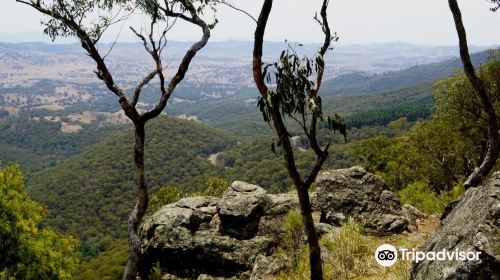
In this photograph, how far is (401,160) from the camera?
53.4 m

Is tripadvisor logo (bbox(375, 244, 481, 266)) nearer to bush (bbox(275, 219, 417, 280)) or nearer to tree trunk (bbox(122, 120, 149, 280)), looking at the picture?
bush (bbox(275, 219, 417, 280))

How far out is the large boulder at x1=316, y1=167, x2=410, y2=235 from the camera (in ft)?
61.8

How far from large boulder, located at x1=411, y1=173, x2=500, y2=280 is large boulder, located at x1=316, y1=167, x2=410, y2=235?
8510 millimetres

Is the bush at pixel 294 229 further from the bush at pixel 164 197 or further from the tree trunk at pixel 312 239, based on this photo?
the bush at pixel 164 197

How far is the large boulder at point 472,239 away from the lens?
25.4 feet

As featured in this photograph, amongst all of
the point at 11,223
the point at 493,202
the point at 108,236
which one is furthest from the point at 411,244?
the point at 108,236

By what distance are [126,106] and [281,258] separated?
8.04 meters

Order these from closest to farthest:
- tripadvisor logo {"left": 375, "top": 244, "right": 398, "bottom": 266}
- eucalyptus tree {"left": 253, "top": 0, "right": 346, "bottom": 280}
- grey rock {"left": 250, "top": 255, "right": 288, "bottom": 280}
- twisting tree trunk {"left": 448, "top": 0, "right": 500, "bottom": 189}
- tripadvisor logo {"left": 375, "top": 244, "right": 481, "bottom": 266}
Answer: tripadvisor logo {"left": 375, "top": 244, "right": 481, "bottom": 266} < eucalyptus tree {"left": 253, "top": 0, "right": 346, "bottom": 280} < tripadvisor logo {"left": 375, "top": 244, "right": 398, "bottom": 266} < twisting tree trunk {"left": 448, "top": 0, "right": 500, "bottom": 189} < grey rock {"left": 250, "top": 255, "right": 288, "bottom": 280}

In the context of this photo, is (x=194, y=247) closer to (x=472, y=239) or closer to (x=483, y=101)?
(x=472, y=239)

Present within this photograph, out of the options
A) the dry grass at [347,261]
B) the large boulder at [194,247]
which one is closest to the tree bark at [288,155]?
the dry grass at [347,261]

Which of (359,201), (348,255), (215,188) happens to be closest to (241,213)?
(359,201)

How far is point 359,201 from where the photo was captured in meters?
19.9

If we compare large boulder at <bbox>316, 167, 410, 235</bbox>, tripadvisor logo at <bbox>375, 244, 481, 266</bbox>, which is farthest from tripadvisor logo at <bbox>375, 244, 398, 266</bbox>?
large boulder at <bbox>316, 167, 410, 235</bbox>

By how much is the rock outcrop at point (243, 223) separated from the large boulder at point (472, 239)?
23.9ft
